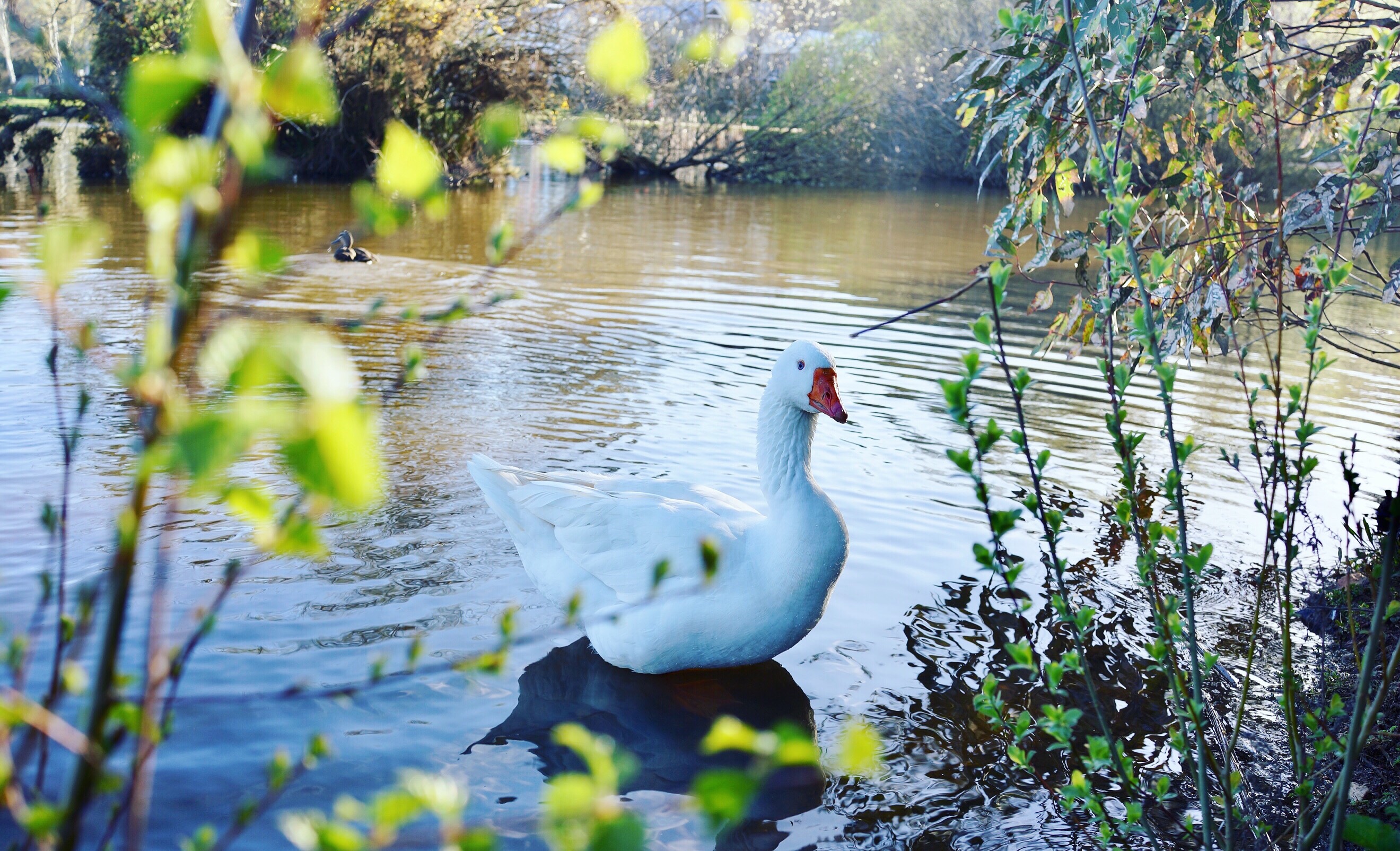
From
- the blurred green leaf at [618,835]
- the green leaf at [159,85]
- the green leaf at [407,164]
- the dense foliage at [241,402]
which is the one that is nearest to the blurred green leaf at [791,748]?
the dense foliage at [241,402]

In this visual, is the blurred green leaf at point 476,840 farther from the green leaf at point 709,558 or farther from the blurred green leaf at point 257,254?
the blurred green leaf at point 257,254

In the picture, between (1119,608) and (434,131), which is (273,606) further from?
(434,131)

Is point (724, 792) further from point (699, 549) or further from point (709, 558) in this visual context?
point (699, 549)

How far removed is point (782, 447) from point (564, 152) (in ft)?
10.8

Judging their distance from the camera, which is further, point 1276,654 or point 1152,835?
point 1276,654

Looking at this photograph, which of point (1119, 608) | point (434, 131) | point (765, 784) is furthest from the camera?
point (434, 131)

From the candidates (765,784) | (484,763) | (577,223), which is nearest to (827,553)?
(765,784)

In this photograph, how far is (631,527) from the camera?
453cm

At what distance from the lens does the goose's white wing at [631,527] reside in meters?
4.31

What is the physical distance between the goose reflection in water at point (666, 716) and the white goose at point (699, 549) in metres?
0.14

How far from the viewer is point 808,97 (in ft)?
118

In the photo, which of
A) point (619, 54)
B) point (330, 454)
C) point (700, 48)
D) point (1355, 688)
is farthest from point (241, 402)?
point (1355, 688)

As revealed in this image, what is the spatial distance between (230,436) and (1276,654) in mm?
5219

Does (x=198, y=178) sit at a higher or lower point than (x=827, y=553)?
higher
